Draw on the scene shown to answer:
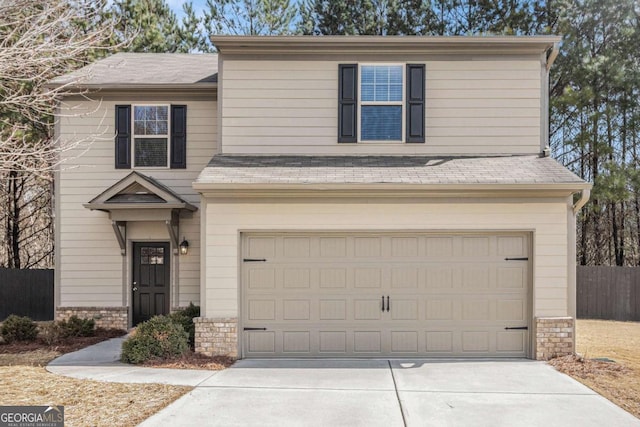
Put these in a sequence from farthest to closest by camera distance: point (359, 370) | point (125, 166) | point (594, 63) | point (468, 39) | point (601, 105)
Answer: point (601, 105), point (594, 63), point (125, 166), point (468, 39), point (359, 370)

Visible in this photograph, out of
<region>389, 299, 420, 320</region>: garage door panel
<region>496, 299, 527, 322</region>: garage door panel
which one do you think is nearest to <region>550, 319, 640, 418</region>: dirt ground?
<region>496, 299, 527, 322</region>: garage door panel

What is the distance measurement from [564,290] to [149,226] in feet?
27.4

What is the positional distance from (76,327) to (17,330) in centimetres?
103

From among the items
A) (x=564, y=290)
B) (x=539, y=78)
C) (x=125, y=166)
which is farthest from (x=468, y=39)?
(x=125, y=166)

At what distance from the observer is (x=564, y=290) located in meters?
8.40

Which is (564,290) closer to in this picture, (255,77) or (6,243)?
(255,77)

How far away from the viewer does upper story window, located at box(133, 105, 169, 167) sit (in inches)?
441

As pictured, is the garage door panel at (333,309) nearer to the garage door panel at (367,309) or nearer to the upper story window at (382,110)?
the garage door panel at (367,309)

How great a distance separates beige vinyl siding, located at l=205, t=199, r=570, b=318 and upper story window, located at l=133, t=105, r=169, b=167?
132 inches

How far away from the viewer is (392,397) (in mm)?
6328

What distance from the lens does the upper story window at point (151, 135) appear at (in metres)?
11.2

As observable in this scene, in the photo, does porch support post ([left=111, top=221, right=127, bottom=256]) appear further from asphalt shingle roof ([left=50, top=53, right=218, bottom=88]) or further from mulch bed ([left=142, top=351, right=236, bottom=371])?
mulch bed ([left=142, top=351, right=236, bottom=371])

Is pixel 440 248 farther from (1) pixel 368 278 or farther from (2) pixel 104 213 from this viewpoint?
(2) pixel 104 213

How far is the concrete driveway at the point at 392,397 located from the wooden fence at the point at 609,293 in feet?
28.3
